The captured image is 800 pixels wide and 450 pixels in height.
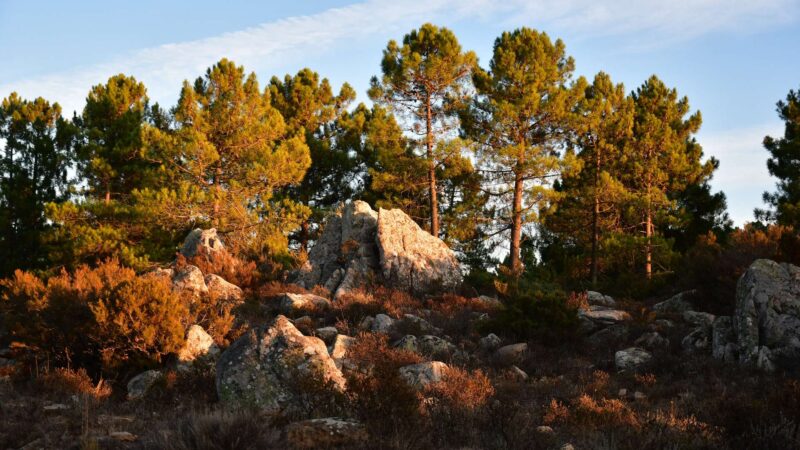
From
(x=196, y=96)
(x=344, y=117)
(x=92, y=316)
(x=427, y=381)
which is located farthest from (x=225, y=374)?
(x=344, y=117)

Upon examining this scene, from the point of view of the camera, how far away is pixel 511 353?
37.4ft

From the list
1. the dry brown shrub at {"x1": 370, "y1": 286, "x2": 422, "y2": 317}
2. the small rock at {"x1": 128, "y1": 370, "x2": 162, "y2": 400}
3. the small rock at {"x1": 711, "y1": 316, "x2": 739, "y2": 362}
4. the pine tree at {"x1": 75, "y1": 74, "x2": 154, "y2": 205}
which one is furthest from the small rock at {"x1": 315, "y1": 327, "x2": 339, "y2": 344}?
the pine tree at {"x1": 75, "y1": 74, "x2": 154, "y2": 205}

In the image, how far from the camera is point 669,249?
2394 cm

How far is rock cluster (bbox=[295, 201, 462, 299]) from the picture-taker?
17.5 metres

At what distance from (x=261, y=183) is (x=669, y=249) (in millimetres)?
16307

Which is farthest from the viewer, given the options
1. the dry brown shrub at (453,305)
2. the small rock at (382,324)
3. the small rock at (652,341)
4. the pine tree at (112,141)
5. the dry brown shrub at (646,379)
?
the pine tree at (112,141)

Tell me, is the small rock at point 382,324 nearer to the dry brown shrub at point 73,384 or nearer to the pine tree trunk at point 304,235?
A: the dry brown shrub at point 73,384

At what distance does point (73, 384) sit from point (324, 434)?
533 cm

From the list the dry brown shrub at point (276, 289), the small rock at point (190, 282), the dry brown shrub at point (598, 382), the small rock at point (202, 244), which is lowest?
the dry brown shrub at point (598, 382)

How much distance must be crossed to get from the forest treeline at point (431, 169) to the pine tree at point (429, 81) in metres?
0.07

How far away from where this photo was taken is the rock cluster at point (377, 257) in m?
17.5

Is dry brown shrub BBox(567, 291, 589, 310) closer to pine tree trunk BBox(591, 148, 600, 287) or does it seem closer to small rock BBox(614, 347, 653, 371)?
small rock BBox(614, 347, 653, 371)

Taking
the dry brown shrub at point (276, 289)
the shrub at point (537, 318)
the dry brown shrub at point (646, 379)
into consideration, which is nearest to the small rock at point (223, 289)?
the dry brown shrub at point (276, 289)

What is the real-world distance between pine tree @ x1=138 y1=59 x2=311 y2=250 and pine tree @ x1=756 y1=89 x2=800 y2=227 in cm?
1931
